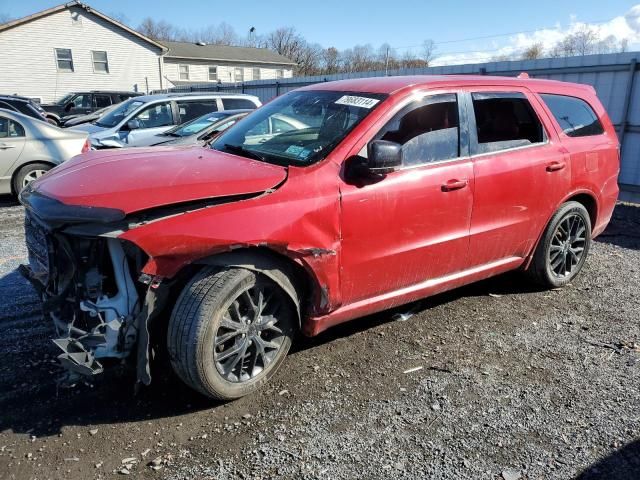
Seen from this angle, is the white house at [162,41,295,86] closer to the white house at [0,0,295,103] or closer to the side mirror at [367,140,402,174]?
the white house at [0,0,295,103]

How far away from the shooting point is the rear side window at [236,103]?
1137 centimetres

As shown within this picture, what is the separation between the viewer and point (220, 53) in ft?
141

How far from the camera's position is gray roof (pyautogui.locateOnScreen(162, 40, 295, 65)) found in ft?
133

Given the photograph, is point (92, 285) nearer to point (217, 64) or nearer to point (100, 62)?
point (100, 62)

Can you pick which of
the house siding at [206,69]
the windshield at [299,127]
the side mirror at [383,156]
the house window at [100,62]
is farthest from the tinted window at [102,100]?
the side mirror at [383,156]

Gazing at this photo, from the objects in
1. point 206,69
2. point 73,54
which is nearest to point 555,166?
point 73,54

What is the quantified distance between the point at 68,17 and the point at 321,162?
3133 centimetres

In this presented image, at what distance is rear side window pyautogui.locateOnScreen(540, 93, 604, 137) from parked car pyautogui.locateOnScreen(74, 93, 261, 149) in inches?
314

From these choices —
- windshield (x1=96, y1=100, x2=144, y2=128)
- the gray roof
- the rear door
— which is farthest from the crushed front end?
the gray roof

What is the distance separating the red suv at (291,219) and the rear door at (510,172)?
0.5 inches

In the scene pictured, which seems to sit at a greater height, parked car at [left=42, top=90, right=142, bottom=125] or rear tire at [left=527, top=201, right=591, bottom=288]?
parked car at [left=42, top=90, right=142, bottom=125]

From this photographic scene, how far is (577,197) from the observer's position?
472cm

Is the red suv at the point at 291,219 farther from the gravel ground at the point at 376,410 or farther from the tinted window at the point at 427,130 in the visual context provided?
the gravel ground at the point at 376,410

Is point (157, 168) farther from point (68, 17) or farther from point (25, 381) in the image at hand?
point (68, 17)
